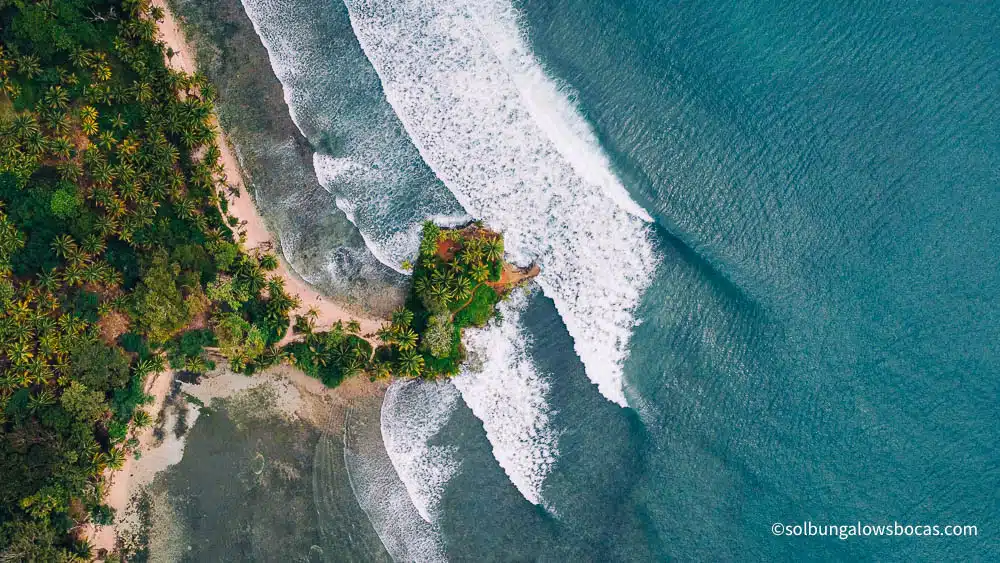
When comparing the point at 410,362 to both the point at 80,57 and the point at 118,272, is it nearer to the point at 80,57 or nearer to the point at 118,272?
Answer: the point at 118,272

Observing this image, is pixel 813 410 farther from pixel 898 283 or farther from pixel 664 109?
pixel 664 109

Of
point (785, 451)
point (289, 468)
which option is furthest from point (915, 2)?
point (289, 468)

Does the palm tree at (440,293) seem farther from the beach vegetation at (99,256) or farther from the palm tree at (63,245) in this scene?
the palm tree at (63,245)

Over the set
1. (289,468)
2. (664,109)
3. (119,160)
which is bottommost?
(289,468)

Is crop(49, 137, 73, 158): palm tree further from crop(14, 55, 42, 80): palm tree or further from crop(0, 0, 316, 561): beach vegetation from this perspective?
crop(14, 55, 42, 80): palm tree

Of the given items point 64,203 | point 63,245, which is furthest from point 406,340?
point 64,203

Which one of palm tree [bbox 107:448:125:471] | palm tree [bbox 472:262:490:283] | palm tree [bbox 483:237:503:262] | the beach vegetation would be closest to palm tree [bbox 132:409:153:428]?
the beach vegetation
